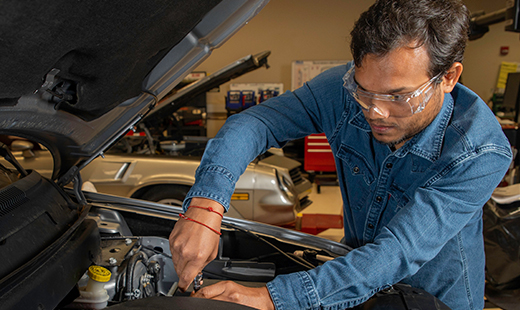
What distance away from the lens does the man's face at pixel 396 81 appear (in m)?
0.87

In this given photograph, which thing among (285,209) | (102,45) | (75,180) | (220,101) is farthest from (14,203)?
(220,101)

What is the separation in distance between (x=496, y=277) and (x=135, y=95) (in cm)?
216

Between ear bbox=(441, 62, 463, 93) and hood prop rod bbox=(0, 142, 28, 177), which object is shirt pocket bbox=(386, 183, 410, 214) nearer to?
ear bbox=(441, 62, 463, 93)

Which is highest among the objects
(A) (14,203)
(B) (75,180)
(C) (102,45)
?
(C) (102,45)

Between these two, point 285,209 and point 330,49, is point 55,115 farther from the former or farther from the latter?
point 330,49

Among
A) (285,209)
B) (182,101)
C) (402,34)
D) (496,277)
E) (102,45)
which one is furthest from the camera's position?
(182,101)

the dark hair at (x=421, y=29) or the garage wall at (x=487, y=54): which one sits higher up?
the dark hair at (x=421, y=29)

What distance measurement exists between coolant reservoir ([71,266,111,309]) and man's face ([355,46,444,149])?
34.9 inches

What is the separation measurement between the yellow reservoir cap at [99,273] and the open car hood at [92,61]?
1.34ft

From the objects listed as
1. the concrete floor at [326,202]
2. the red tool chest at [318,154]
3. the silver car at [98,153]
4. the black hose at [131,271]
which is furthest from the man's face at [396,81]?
the red tool chest at [318,154]

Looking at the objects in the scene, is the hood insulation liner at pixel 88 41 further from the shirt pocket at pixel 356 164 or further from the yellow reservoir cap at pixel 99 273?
the shirt pocket at pixel 356 164

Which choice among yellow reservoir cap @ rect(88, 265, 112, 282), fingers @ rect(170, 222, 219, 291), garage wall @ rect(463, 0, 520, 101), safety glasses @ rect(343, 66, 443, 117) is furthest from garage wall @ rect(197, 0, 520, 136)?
fingers @ rect(170, 222, 219, 291)

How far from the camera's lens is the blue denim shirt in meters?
0.85

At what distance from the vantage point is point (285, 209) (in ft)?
9.04
